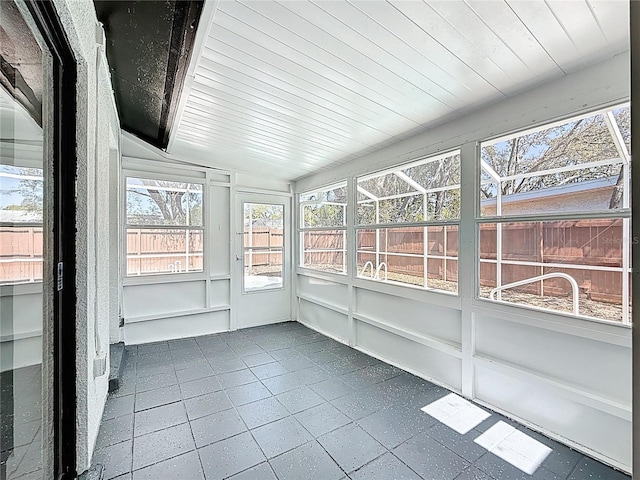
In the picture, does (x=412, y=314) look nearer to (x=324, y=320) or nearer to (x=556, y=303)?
(x=556, y=303)

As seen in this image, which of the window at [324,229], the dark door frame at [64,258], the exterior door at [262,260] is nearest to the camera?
the dark door frame at [64,258]

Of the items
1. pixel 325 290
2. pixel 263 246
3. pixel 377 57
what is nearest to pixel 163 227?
pixel 263 246

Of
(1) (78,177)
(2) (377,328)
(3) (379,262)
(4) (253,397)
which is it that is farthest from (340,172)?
(1) (78,177)

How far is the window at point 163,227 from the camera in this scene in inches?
141

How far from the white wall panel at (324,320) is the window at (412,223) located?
0.70 metres

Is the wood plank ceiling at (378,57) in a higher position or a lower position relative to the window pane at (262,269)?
higher

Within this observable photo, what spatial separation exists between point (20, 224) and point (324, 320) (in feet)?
11.6

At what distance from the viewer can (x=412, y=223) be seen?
294 centimetres

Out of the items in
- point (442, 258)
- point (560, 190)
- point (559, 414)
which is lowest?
point (559, 414)

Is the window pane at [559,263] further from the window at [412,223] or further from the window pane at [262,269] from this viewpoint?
the window pane at [262,269]

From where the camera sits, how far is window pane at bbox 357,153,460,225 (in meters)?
2.72

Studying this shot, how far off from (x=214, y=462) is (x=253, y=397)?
71cm

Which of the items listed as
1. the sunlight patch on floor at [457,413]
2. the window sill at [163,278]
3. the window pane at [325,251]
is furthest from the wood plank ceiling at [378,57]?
the sunlight patch on floor at [457,413]

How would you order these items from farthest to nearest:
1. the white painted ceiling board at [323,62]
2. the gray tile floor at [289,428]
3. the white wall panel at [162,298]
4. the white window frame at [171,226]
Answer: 1. the white wall panel at [162,298]
2. the white window frame at [171,226]
3. the gray tile floor at [289,428]
4. the white painted ceiling board at [323,62]
